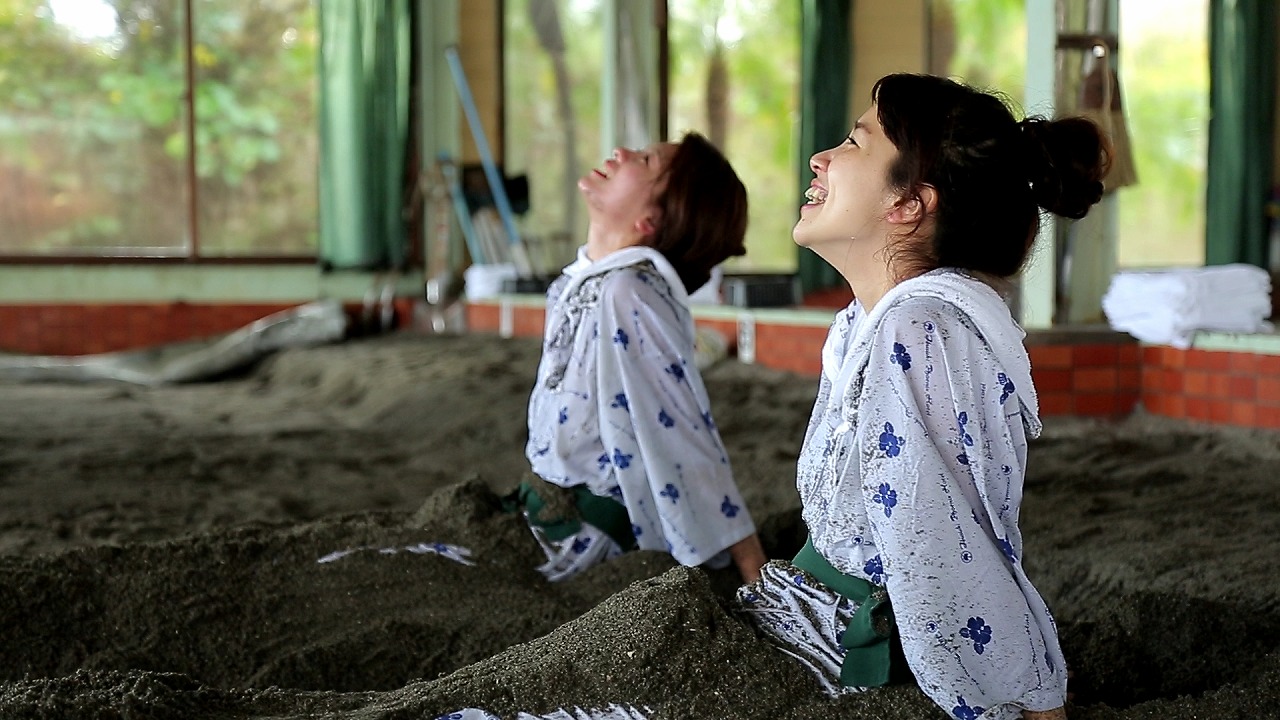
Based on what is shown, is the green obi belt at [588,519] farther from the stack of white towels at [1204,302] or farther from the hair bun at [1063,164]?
the stack of white towels at [1204,302]

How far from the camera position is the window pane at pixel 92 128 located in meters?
7.20

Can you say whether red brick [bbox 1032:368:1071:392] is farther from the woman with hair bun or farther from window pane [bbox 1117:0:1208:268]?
window pane [bbox 1117:0:1208:268]

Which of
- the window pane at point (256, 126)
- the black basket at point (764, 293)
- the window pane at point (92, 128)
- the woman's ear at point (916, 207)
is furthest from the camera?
the window pane at point (256, 126)

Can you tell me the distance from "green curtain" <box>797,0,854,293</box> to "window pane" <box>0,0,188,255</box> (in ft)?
11.6

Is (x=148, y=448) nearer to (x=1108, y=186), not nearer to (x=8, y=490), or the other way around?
(x=8, y=490)

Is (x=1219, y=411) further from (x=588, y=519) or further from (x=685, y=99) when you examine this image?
(x=685, y=99)

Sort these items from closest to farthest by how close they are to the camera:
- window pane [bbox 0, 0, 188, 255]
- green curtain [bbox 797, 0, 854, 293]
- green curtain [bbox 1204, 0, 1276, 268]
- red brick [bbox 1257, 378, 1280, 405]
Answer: red brick [bbox 1257, 378, 1280, 405], window pane [bbox 0, 0, 188, 255], green curtain [bbox 1204, 0, 1276, 268], green curtain [bbox 797, 0, 854, 293]

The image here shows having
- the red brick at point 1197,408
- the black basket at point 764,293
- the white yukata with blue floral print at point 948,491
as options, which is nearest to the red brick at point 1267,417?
the red brick at point 1197,408

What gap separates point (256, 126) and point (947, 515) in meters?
7.10

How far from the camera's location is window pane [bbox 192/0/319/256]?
7535mm

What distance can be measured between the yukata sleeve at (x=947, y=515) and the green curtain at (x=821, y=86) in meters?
6.68

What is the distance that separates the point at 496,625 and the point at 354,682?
0.21 meters

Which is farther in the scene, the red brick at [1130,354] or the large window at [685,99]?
the large window at [685,99]

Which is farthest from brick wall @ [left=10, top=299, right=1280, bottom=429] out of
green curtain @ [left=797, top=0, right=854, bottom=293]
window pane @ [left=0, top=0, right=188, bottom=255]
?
window pane @ [left=0, top=0, right=188, bottom=255]
